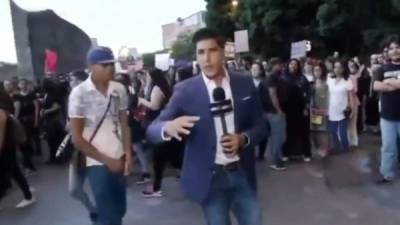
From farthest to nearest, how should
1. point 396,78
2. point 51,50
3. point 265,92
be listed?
1. point 51,50
2. point 265,92
3. point 396,78

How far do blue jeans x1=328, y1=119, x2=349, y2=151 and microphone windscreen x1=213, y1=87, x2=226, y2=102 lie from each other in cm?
733

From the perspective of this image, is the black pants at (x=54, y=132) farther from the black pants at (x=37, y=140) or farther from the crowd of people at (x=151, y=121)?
the black pants at (x=37, y=140)

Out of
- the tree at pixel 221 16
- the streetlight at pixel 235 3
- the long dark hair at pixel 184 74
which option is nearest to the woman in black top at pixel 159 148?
the long dark hair at pixel 184 74

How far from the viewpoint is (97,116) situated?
5.16 m

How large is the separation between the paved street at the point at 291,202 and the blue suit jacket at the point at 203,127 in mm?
3140

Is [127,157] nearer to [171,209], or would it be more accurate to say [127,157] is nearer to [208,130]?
[208,130]

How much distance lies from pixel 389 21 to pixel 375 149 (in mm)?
15244

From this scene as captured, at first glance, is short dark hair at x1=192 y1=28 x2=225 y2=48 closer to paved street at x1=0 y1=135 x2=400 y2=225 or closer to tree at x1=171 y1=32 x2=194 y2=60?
paved street at x1=0 y1=135 x2=400 y2=225

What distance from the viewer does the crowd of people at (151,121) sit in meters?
5.11

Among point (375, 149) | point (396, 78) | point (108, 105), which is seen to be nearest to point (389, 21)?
point (375, 149)

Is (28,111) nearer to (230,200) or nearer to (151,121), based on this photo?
(151,121)

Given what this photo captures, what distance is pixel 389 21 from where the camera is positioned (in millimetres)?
26156

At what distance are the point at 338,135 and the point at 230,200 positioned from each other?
7.32 metres

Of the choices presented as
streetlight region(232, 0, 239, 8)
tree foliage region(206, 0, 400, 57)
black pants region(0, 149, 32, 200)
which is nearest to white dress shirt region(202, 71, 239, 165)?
black pants region(0, 149, 32, 200)
